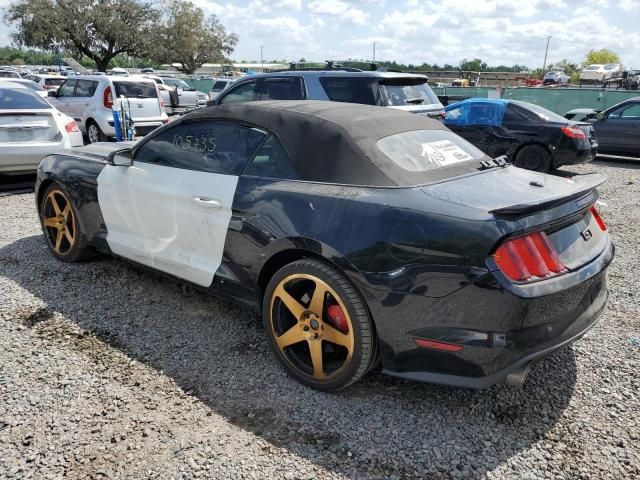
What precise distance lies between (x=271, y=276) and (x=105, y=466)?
1.31 meters

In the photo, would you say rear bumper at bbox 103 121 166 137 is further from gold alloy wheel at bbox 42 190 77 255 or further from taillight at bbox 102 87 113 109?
gold alloy wheel at bbox 42 190 77 255

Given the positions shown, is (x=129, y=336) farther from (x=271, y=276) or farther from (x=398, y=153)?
(x=398, y=153)

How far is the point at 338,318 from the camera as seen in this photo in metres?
2.82

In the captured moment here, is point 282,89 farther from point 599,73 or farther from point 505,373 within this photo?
point 599,73

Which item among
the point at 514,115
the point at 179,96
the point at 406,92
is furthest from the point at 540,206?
the point at 179,96

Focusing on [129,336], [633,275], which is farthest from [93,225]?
[633,275]

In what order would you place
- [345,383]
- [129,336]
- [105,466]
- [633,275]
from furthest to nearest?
[633,275] → [129,336] → [345,383] → [105,466]

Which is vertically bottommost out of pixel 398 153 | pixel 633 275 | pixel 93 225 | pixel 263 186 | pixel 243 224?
pixel 633 275

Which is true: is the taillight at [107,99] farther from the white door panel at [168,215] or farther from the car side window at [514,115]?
the white door panel at [168,215]

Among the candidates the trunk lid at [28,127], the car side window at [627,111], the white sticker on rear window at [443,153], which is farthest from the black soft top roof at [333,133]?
the car side window at [627,111]

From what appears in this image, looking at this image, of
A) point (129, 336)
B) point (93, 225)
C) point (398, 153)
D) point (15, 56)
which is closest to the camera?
point (398, 153)

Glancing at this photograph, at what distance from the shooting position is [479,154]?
3.59 metres

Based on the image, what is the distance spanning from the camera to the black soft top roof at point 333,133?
287 centimetres

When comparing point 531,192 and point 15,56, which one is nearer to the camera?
point 531,192
